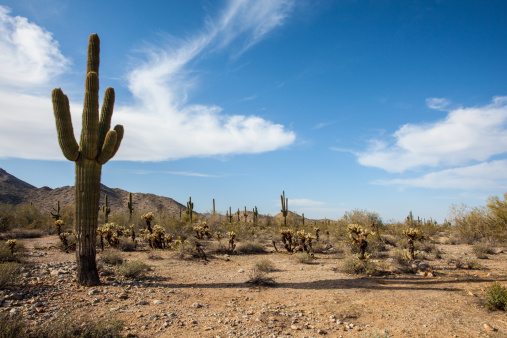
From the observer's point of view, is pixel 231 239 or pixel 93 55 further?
pixel 231 239

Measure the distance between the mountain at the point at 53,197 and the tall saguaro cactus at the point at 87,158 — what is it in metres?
34.4

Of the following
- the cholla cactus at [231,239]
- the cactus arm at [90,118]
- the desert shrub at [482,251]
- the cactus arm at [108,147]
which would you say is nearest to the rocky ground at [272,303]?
the desert shrub at [482,251]

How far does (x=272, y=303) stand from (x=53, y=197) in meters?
55.3

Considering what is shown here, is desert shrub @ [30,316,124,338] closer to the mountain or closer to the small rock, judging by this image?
the small rock

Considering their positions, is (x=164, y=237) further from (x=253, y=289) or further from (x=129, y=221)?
(x=129, y=221)

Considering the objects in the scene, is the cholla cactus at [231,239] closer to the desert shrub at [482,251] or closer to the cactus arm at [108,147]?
the cactus arm at [108,147]

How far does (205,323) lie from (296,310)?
2070 millimetres

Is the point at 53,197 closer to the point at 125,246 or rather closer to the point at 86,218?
the point at 125,246

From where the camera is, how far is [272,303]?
263 inches

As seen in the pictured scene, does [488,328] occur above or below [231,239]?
below

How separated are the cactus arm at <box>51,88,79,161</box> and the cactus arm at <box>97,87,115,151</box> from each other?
752mm

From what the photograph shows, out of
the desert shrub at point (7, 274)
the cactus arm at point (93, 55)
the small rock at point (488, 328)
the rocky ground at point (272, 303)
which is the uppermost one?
the cactus arm at point (93, 55)

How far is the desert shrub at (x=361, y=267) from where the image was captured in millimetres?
9477

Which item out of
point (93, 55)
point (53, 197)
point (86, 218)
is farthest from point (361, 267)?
point (53, 197)
